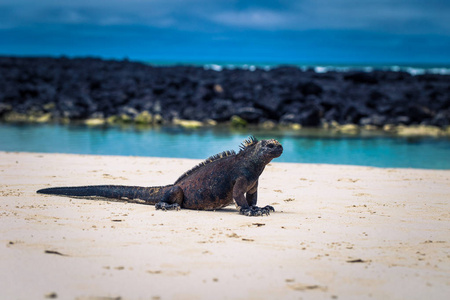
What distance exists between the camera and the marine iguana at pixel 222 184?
6855 millimetres

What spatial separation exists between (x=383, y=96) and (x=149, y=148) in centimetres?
1761

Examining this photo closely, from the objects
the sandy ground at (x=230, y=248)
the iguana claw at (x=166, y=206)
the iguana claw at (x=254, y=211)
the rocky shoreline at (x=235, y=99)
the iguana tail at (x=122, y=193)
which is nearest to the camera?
the sandy ground at (x=230, y=248)

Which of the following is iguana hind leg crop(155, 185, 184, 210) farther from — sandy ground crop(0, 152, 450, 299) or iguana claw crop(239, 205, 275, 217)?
iguana claw crop(239, 205, 275, 217)

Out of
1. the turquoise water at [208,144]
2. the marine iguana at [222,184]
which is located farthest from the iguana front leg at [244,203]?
the turquoise water at [208,144]

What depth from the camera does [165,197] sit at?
23.0 ft

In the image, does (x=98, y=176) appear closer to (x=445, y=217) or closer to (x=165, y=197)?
(x=165, y=197)

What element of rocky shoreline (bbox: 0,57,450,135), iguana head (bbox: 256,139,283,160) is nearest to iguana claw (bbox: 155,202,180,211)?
iguana head (bbox: 256,139,283,160)

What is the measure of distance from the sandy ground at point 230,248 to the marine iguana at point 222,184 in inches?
8.3

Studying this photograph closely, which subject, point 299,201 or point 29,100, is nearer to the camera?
point 299,201

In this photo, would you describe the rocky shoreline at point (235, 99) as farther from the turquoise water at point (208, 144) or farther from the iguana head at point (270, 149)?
the iguana head at point (270, 149)

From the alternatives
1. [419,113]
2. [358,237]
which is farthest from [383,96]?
[358,237]

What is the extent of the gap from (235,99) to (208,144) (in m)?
11.5

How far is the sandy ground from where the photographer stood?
3984 mm

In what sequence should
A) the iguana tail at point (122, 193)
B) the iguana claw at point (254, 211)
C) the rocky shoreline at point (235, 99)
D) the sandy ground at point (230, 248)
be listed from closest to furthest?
1. the sandy ground at point (230, 248)
2. the iguana claw at point (254, 211)
3. the iguana tail at point (122, 193)
4. the rocky shoreline at point (235, 99)
